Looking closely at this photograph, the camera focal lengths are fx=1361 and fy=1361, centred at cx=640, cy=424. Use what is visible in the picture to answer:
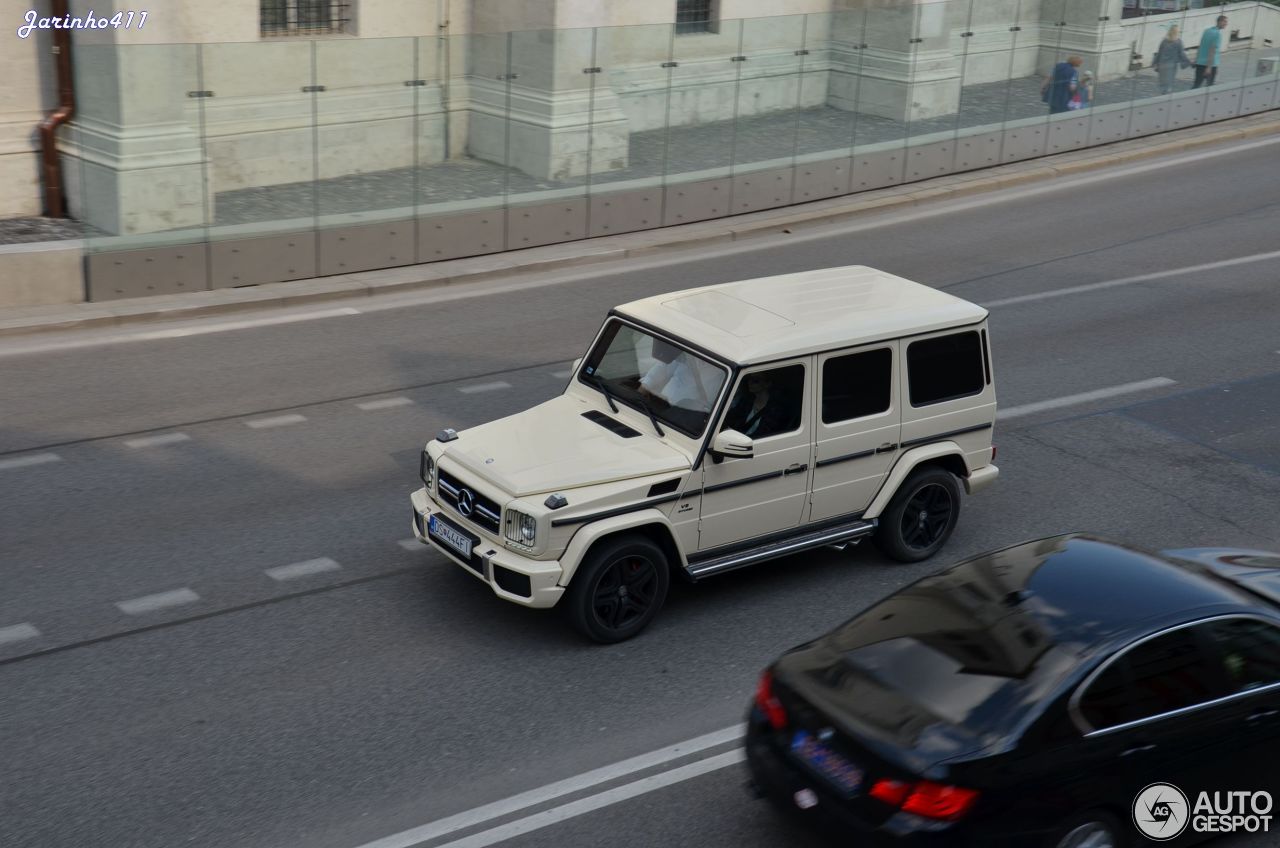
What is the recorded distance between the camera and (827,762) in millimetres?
5773

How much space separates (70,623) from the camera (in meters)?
8.25

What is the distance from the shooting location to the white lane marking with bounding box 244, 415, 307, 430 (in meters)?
11.6

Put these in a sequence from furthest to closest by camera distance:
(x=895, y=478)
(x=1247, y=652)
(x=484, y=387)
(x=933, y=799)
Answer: (x=484, y=387), (x=895, y=478), (x=1247, y=652), (x=933, y=799)

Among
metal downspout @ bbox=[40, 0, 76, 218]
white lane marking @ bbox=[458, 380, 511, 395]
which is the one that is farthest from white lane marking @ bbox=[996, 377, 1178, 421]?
metal downspout @ bbox=[40, 0, 76, 218]

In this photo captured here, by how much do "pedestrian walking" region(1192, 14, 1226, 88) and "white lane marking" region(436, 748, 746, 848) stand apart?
73.6ft

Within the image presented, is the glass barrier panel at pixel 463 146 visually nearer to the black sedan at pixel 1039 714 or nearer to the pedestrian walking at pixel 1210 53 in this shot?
the black sedan at pixel 1039 714

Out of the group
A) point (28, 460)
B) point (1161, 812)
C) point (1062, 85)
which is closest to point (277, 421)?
point (28, 460)

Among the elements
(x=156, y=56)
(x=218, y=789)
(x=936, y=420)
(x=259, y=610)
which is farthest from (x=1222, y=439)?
(x=156, y=56)

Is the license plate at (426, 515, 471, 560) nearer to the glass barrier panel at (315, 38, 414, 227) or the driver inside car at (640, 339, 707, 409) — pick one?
Result: the driver inside car at (640, 339, 707, 409)

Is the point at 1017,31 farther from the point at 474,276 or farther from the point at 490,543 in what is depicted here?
the point at 490,543

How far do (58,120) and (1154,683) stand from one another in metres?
15.0

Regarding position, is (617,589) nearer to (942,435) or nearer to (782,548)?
(782,548)

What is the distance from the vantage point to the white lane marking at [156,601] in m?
8.45

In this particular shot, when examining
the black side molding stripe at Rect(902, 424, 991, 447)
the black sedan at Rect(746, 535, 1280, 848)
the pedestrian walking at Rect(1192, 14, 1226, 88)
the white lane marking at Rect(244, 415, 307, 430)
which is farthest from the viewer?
the pedestrian walking at Rect(1192, 14, 1226, 88)
